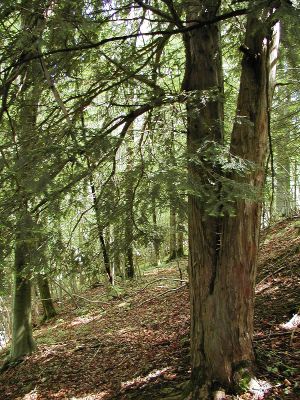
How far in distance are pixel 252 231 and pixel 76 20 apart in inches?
100

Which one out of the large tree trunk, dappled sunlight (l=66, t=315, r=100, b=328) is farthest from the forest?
dappled sunlight (l=66, t=315, r=100, b=328)

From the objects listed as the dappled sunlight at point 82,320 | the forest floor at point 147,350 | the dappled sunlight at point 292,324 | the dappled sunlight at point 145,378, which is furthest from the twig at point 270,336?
the dappled sunlight at point 82,320

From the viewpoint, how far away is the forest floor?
13.7ft

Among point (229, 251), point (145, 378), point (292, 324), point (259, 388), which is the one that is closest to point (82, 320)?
point (145, 378)

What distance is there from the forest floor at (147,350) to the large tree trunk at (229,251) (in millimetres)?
403

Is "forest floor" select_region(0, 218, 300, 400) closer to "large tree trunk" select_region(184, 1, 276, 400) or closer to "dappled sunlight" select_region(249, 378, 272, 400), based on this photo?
"dappled sunlight" select_region(249, 378, 272, 400)

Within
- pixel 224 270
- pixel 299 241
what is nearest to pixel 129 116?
pixel 224 270

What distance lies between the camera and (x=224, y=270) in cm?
365

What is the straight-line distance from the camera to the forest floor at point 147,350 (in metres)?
4.16

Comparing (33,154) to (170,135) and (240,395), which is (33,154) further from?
(240,395)

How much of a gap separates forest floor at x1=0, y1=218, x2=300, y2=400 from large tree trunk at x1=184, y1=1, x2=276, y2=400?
15.9 inches

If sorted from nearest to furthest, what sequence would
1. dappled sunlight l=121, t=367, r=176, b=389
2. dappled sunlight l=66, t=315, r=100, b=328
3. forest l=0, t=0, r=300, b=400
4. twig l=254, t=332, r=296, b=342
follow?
forest l=0, t=0, r=300, b=400, twig l=254, t=332, r=296, b=342, dappled sunlight l=121, t=367, r=176, b=389, dappled sunlight l=66, t=315, r=100, b=328

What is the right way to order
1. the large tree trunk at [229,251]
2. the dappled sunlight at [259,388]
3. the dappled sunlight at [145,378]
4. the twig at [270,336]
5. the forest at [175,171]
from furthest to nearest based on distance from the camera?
the dappled sunlight at [145,378], the twig at [270,336], the large tree trunk at [229,251], the dappled sunlight at [259,388], the forest at [175,171]

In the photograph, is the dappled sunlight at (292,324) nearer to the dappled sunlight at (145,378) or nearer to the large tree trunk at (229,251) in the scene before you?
the large tree trunk at (229,251)
